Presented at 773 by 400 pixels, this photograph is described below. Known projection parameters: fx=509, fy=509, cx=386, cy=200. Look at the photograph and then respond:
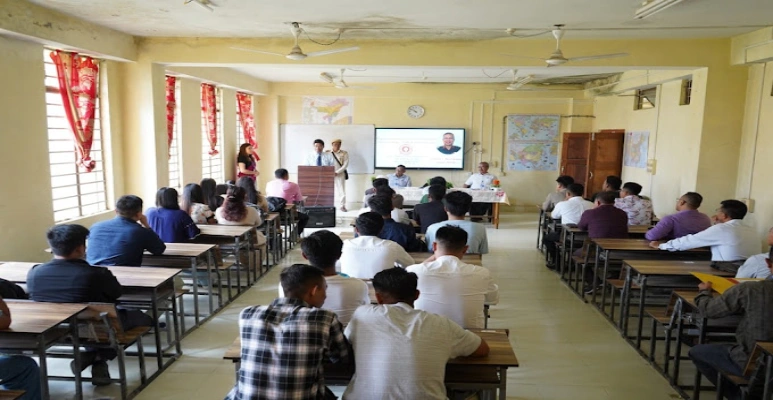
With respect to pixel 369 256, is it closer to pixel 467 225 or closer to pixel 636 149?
pixel 467 225

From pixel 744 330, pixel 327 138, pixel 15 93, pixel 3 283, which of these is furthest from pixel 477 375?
pixel 327 138

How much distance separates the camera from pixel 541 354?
4004 millimetres

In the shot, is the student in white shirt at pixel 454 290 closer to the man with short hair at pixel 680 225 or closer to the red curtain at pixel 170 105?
the man with short hair at pixel 680 225

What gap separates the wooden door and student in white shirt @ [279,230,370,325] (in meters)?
8.35

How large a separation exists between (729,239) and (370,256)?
116 inches

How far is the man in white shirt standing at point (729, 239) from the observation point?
4.07 metres

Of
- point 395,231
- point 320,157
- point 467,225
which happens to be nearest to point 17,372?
point 395,231

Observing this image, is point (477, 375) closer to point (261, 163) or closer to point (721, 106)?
point (721, 106)

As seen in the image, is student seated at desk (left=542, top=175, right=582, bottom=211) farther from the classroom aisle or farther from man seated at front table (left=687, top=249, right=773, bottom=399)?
man seated at front table (left=687, top=249, right=773, bottom=399)

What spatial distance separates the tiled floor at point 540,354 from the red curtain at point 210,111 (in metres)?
3.88

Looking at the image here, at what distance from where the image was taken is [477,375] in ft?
7.64

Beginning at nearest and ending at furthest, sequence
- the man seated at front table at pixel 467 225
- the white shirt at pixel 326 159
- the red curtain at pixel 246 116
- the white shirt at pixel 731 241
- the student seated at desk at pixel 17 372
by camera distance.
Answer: the student seated at desk at pixel 17 372 < the white shirt at pixel 731 241 < the man seated at front table at pixel 467 225 < the red curtain at pixel 246 116 < the white shirt at pixel 326 159

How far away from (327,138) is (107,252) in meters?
7.76

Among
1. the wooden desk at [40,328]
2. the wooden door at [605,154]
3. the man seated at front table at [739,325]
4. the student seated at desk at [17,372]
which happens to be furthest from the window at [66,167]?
the wooden door at [605,154]
